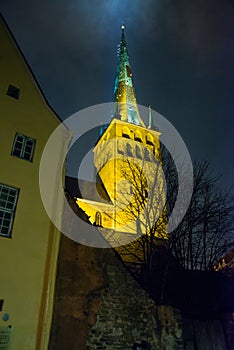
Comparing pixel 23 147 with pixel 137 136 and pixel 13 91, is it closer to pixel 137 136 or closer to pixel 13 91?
pixel 13 91

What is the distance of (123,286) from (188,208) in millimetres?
5290

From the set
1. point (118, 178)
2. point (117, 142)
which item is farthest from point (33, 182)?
point (117, 142)

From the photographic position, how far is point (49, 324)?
911 centimetres

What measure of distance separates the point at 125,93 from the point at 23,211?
138ft

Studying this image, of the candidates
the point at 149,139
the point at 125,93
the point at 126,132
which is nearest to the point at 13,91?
the point at 126,132

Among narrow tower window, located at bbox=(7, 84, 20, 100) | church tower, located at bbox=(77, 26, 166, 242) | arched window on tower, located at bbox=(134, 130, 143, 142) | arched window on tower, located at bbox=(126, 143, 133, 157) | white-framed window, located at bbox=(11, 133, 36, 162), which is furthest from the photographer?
arched window on tower, located at bbox=(134, 130, 143, 142)

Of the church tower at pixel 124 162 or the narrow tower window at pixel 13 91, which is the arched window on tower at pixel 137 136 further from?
the narrow tower window at pixel 13 91

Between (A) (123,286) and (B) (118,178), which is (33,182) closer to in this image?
(A) (123,286)

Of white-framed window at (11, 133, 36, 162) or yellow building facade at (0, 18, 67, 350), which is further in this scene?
white-framed window at (11, 133, 36, 162)

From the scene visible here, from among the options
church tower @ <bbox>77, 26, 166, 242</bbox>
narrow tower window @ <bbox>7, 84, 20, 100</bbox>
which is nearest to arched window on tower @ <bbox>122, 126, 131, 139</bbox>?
church tower @ <bbox>77, 26, 166, 242</bbox>

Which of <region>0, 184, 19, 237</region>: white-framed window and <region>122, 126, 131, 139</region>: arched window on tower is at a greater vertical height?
<region>122, 126, 131, 139</region>: arched window on tower

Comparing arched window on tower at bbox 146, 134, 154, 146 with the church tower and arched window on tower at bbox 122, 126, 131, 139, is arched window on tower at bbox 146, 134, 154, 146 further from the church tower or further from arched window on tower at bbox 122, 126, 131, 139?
arched window on tower at bbox 122, 126, 131, 139

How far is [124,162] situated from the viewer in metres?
24.8

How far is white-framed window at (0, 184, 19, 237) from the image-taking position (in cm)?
947
